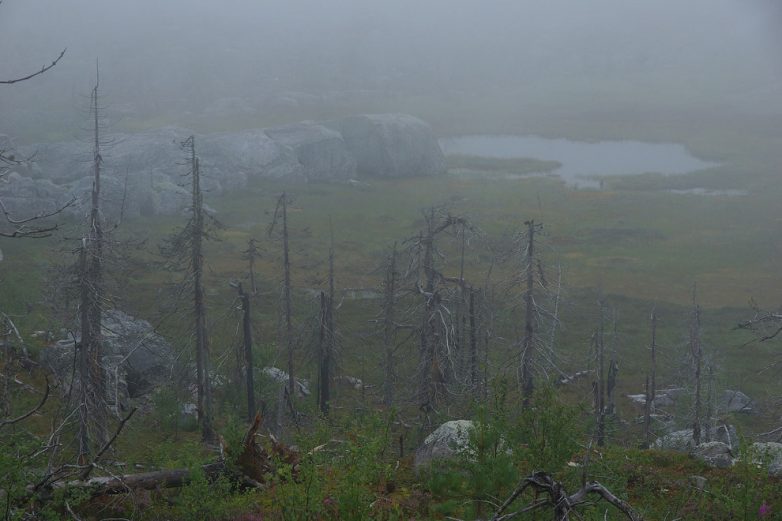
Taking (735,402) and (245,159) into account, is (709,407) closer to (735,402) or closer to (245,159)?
(735,402)

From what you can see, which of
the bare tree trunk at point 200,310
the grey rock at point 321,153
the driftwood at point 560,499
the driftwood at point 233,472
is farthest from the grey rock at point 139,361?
the grey rock at point 321,153

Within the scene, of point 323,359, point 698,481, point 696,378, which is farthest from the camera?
point 323,359

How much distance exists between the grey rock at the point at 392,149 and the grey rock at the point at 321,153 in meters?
2.31

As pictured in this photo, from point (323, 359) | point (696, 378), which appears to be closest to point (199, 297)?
point (323, 359)

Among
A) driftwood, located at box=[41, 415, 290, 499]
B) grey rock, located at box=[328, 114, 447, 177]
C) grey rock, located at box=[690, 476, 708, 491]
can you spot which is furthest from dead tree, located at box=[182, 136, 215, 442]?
grey rock, located at box=[328, 114, 447, 177]

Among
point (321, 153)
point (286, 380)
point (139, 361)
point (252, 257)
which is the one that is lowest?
point (286, 380)

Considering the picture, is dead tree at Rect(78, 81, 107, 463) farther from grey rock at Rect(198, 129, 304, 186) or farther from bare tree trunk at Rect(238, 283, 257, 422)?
grey rock at Rect(198, 129, 304, 186)

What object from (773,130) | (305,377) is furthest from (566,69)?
(305,377)

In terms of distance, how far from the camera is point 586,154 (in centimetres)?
10050

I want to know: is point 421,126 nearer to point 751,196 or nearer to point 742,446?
point 751,196

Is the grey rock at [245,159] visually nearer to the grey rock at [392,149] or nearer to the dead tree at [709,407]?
the grey rock at [392,149]

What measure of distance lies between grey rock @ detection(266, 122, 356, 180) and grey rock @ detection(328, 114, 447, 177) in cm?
231

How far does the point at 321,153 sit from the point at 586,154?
1463 inches

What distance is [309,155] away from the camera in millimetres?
84375
